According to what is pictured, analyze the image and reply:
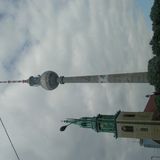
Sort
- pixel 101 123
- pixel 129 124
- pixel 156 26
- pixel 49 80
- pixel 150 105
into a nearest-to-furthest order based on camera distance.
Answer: pixel 156 26
pixel 129 124
pixel 101 123
pixel 150 105
pixel 49 80

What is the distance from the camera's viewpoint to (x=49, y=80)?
101188mm

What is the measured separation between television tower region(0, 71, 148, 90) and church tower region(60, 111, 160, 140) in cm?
966

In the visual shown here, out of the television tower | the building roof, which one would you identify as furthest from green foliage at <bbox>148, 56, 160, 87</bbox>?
the building roof

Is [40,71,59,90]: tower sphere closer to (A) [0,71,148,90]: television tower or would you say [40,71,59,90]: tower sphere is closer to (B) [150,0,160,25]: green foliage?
(A) [0,71,148,90]: television tower

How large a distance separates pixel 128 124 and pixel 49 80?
2218cm

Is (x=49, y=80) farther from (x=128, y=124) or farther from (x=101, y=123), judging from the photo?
(x=128, y=124)

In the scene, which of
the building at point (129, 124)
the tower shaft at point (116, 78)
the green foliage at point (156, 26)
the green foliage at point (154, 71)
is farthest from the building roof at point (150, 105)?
the green foliage at point (156, 26)

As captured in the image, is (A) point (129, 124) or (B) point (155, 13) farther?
(A) point (129, 124)

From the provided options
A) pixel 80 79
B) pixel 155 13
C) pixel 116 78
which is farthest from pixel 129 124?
pixel 155 13

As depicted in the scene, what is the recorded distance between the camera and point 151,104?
9525 centimetres

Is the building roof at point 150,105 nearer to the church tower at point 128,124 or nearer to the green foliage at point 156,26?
the church tower at point 128,124

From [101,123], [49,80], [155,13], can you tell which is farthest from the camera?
[49,80]

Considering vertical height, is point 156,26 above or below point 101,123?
above

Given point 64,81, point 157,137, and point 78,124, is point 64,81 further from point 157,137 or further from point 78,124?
point 157,137
